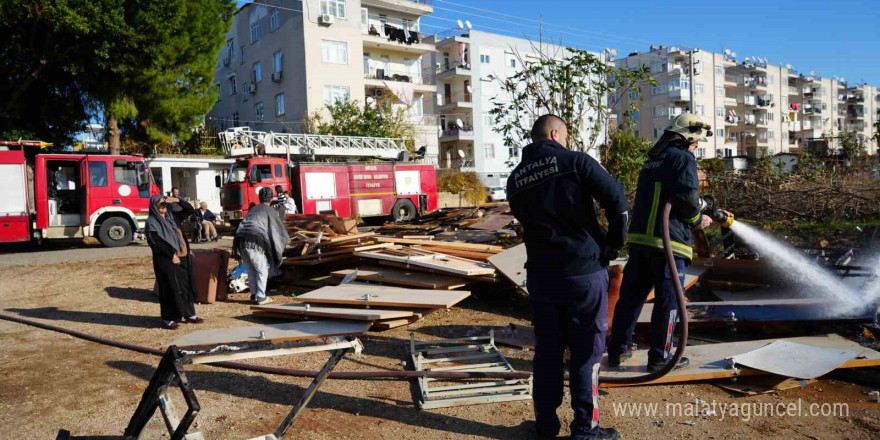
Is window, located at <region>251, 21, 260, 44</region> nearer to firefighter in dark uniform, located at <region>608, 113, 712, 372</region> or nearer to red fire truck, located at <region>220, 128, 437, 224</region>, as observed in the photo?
red fire truck, located at <region>220, 128, 437, 224</region>

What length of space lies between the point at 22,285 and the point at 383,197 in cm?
1368

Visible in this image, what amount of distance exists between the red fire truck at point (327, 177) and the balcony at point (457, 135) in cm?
1742

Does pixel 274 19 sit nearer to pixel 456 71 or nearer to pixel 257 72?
pixel 257 72

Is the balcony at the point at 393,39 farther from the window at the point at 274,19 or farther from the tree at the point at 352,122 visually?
the tree at the point at 352,122

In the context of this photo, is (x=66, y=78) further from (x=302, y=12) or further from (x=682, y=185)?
(x=682, y=185)

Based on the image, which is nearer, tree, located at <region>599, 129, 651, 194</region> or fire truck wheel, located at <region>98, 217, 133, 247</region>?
tree, located at <region>599, 129, 651, 194</region>

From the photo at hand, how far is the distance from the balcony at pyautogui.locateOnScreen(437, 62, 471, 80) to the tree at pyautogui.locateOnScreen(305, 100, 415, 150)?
42.0ft

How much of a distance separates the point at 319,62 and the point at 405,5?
868 centimetres

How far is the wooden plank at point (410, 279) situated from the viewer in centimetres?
656

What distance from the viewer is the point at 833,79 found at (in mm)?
90188

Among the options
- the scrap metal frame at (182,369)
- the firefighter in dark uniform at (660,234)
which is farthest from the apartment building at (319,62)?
the scrap metal frame at (182,369)

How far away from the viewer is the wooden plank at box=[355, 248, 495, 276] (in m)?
6.60

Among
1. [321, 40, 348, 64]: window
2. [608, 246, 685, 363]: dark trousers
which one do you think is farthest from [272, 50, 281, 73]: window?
[608, 246, 685, 363]: dark trousers

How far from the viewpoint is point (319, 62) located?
1247 inches
